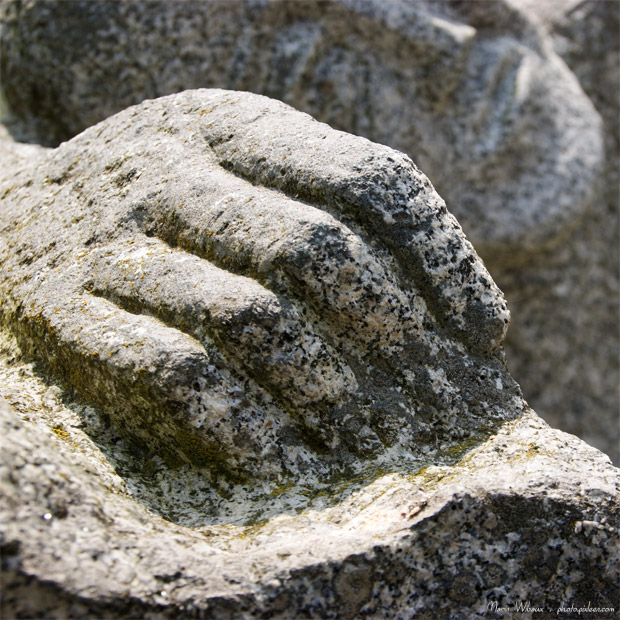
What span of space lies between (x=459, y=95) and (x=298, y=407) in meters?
1.03

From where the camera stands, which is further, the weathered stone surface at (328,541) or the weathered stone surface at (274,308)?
the weathered stone surface at (274,308)

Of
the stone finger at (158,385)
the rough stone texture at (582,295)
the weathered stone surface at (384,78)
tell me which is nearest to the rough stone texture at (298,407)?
the stone finger at (158,385)

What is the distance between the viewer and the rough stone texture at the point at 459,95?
52.2 inches

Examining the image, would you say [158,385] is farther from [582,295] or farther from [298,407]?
[582,295]

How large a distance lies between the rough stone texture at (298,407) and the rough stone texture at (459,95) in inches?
22.8

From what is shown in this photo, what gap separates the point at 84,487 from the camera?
67 centimetres

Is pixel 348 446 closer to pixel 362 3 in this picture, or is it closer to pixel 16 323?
pixel 16 323

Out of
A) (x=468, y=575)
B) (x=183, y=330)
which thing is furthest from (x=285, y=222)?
(x=468, y=575)

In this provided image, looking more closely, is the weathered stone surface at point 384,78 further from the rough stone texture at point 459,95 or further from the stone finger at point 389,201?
the stone finger at point 389,201

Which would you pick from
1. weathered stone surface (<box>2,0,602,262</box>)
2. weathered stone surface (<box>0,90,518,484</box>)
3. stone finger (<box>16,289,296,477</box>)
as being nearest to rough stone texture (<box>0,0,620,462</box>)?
weathered stone surface (<box>2,0,602,262</box>)

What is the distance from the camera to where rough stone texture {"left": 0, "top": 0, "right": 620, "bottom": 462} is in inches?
52.2

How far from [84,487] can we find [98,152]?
0.45m

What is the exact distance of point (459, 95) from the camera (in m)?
1.56

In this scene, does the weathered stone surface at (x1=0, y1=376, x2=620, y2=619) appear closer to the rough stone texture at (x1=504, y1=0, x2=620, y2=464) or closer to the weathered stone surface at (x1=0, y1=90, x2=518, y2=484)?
the weathered stone surface at (x1=0, y1=90, x2=518, y2=484)
